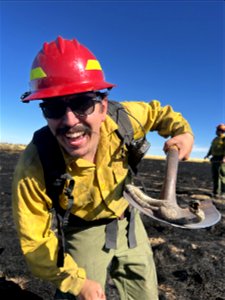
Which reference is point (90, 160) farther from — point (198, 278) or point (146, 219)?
point (146, 219)

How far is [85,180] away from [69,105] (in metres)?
0.61

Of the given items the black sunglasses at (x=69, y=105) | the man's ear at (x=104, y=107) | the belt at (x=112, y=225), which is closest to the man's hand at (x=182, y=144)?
the man's ear at (x=104, y=107)

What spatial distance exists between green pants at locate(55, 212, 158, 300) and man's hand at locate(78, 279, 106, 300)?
639 millimetres

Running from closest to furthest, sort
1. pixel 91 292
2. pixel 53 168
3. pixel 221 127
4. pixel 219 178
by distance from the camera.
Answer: pixel 91 292, pixel 53 168, pixel 219 178, pixel 221 127

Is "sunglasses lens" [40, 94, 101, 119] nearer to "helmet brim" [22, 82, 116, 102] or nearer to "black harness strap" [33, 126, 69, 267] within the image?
"helmet brim" [22, 82, 116, 102]

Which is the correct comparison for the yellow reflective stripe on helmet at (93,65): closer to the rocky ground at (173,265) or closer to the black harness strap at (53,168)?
the black harness strap at (53,168)

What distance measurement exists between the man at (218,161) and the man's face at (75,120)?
33.0 ft

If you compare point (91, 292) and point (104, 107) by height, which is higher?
point (104, 107)

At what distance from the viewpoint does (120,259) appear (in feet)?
11.3

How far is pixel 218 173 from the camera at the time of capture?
12367 millimetres

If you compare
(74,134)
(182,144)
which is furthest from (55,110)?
(182,144)

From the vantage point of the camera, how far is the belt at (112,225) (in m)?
3.18

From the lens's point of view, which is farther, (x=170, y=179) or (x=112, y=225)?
(x=112, y=225)

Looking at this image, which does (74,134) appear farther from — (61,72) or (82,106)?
(61,72)
